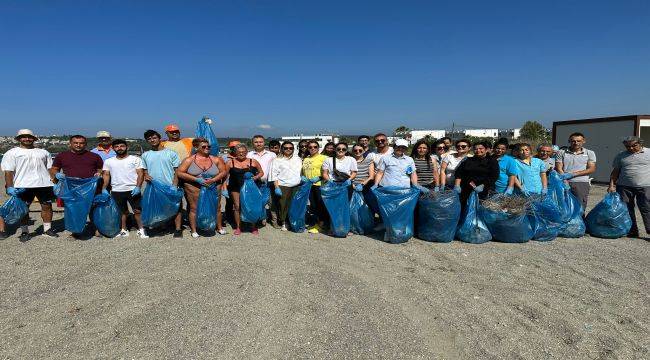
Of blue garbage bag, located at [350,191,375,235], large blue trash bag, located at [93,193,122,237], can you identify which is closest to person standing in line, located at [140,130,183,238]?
large blue trash bag, located at [93,193,122,237]

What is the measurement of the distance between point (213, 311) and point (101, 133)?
373cm

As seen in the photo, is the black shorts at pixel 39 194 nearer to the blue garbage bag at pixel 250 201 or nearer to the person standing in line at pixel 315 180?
the blue garbage bag at pixel 250 201

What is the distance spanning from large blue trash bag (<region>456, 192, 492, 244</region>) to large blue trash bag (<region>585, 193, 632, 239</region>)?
1.57 metres

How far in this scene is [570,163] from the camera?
15.7ft

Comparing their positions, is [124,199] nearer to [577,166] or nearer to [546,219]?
[546,219]

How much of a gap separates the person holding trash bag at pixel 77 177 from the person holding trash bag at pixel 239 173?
5.28 feet

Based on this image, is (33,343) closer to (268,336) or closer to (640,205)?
(268,336)

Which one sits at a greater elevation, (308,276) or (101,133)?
(101,133)

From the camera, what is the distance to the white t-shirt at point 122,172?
434cm

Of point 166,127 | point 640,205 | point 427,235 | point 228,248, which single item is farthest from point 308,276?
point 640,205

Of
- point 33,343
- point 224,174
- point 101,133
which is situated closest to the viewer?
point 33,343

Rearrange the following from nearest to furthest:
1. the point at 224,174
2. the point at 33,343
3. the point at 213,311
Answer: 1. the point at 33,343
2. the point at 213,311
3. the point at 224,174

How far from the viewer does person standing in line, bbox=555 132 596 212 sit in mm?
4723

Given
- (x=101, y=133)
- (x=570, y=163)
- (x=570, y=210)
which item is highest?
(x=101, y=133)
